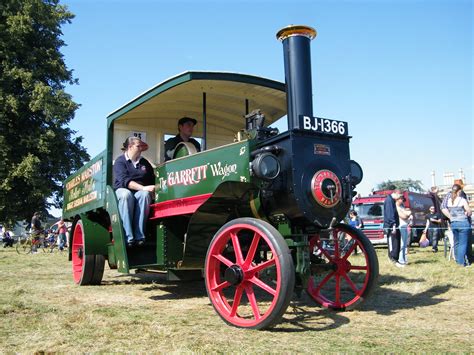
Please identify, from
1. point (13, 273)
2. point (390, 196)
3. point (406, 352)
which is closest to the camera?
point (406, 352)

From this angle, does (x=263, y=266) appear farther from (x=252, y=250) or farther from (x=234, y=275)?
(x=234, y=275)

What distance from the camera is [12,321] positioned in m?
3.75

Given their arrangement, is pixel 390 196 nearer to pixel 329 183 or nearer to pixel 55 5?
pixel 329 183

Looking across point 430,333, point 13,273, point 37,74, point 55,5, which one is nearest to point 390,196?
point 430,333

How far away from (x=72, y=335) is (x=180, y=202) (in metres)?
1.61

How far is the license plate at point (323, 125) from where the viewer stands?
385 centimetres

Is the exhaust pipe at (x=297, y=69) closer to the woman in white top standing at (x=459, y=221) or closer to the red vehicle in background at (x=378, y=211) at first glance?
the woman in white top standing at (x=459, y=221)

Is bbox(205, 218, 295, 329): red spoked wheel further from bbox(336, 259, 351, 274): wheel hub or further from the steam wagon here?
bbox(336, 259, 351, 274): wheel hub

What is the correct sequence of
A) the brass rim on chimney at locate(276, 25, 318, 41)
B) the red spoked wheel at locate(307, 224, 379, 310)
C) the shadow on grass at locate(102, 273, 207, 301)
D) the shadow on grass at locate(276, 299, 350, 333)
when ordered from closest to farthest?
the shadow on grass at locate(276, 299, 350, 333) → the red spoked wheel at locate(307, 224, 379, 310) → the brass rim on chimney at locate(276, 25, 318, 41) → the shadow on grass at locate(102, 273, 207, 301)

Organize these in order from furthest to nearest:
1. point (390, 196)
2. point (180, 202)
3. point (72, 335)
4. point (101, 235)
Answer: point (390, 196) < point (101, 235) < point (180, 202) < point (72, 335)

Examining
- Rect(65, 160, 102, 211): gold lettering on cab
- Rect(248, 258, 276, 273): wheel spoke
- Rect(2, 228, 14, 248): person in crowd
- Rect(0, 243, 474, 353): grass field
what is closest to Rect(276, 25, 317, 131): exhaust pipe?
Rect(248, 258, 276, 273): wheel spoke

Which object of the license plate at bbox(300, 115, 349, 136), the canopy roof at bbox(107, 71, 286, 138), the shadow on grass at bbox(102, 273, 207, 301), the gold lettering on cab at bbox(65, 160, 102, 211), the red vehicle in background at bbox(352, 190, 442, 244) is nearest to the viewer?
the license plate at bbox(300, 115, 349, 136)

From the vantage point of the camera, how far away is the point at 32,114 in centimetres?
2228

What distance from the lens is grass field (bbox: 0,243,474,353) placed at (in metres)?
3.01
